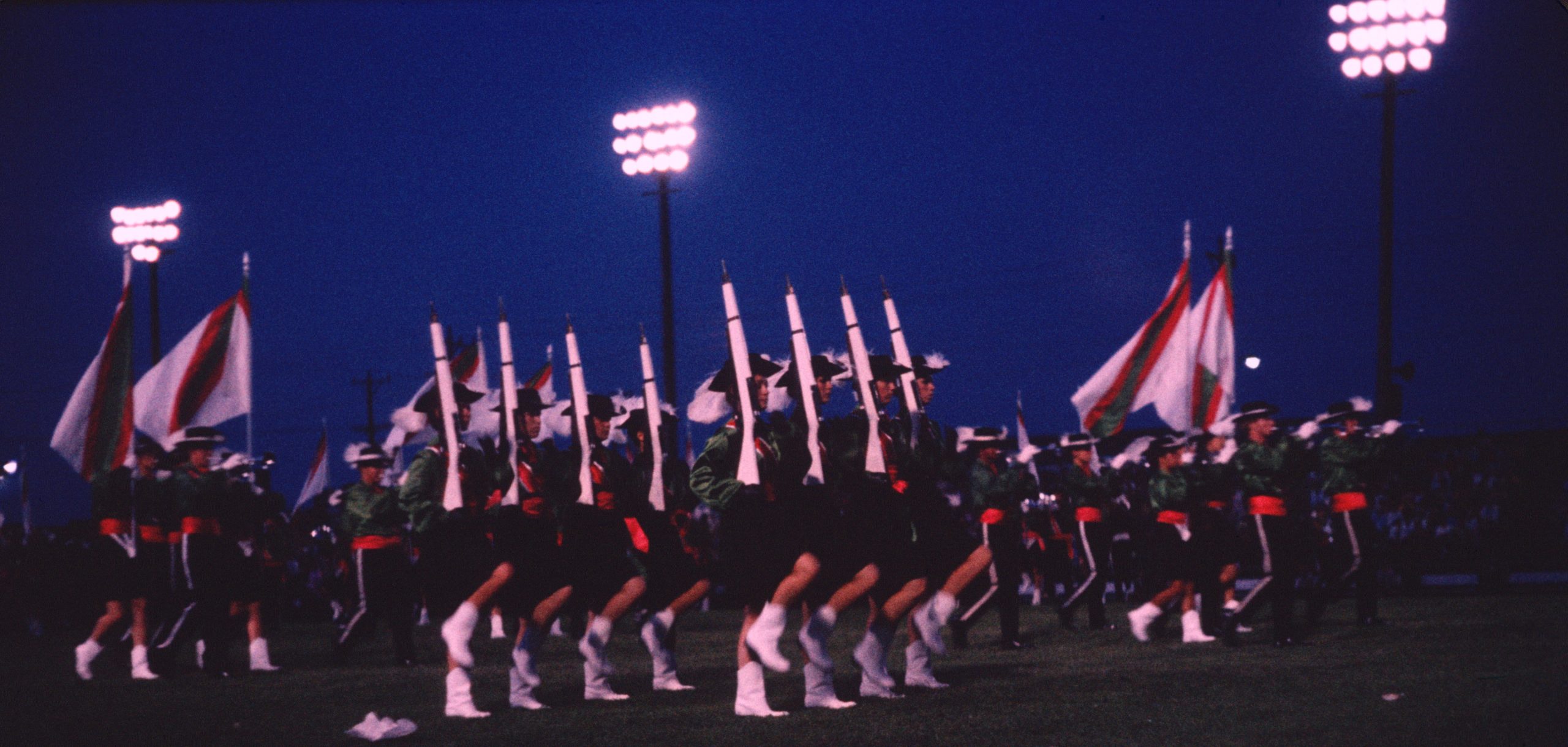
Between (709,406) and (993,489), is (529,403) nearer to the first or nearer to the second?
(709,406)

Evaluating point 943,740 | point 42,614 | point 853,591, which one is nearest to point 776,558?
point 853,591

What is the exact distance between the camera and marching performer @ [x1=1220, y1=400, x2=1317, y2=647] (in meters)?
12.0

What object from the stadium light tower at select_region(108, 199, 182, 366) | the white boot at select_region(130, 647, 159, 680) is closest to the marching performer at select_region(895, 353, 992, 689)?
the white boot at select_region(130, 647, 159, 680)

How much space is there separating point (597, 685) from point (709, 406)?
2241mm

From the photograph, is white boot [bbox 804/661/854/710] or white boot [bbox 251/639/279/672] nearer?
white boot [bbox 804/661/854/710]

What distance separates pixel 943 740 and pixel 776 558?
5.62 feet

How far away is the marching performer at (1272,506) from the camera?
39.4ft

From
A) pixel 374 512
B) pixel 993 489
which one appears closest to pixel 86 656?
pixel 374 512

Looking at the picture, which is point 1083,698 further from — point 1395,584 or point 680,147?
point 680,147

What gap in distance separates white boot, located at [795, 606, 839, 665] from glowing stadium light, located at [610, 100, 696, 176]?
58.8ft

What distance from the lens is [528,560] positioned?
9391 millimetres

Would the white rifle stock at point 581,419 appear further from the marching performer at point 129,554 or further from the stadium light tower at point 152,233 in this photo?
the stadium light tower at point 152,233

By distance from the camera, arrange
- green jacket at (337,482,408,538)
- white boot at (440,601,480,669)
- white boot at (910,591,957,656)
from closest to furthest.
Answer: white boot at (440,601,480,669)
white boot at (910,591,957,656)
green jacket at (337,482,408,538)

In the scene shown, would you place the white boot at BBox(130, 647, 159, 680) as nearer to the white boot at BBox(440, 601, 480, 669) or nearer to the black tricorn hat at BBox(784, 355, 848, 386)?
the white boot at BBox(440, 601, 480, 669)
